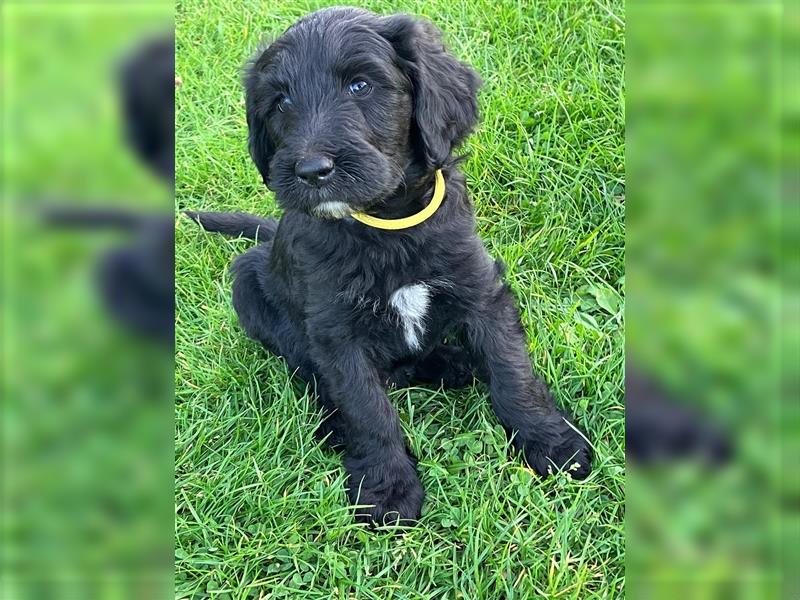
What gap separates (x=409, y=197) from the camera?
90.4 inches

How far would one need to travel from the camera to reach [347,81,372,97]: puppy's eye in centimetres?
206

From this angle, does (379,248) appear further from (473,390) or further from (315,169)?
(473,390)

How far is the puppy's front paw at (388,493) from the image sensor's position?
2.41m

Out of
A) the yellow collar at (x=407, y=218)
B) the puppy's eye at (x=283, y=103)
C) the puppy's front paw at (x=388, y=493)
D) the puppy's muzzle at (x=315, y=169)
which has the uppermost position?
the puppy's eye at (x=283, y=103)
